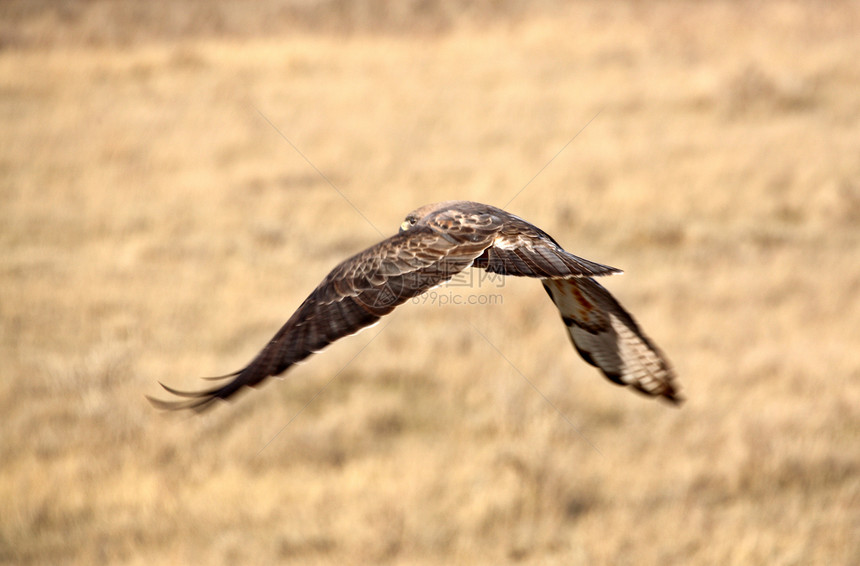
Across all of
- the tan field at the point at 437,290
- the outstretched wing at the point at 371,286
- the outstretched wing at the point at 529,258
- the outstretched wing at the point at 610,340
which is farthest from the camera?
the tan field at the point at 437,290

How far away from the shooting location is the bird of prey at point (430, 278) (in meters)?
3.41

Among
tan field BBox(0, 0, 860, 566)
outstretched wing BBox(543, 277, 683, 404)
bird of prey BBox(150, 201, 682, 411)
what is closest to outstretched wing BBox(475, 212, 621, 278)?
bird of prey BBox(150, 201, 682, 411)

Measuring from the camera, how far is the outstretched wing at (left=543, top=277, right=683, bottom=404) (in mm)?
4144

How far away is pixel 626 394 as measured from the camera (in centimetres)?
1045

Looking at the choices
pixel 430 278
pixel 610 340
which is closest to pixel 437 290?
pixel 610 340

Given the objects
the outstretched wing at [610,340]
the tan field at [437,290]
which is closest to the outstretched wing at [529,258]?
the outstretched wing at [610,340]

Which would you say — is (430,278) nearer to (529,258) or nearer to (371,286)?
(371,286)

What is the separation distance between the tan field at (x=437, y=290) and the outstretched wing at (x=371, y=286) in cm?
331

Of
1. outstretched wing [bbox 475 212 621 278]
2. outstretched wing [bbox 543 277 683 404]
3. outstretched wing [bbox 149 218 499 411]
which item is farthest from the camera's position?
outstretched wing [bbox 543 277 683 404]

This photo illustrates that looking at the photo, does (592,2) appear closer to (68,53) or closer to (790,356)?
(68,53)

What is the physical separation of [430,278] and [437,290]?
24.2 ft

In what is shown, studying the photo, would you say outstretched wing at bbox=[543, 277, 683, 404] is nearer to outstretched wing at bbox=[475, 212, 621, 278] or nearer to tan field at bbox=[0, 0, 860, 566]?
outstretched wing at bbox=[475, 212, 621, 278]

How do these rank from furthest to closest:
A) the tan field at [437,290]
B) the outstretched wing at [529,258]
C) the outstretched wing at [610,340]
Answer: the tan field at [437,290] → the outstretched wing at [610,340] → the outstretched wing at [529,258]

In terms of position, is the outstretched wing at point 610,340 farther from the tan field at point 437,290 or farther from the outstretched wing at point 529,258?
the tan field at point 437,290
